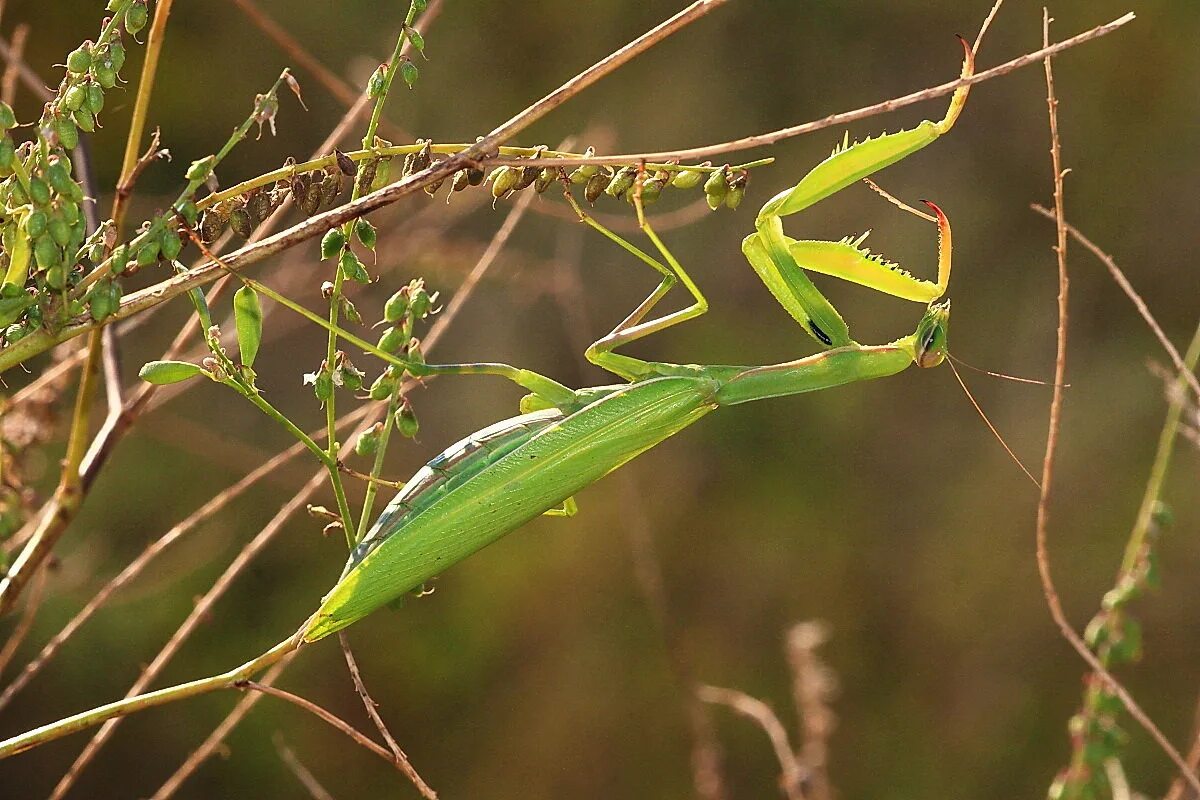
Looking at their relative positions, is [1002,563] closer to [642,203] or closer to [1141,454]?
[1141,454]

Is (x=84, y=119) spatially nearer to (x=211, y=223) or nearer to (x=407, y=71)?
(x=211, y=223)

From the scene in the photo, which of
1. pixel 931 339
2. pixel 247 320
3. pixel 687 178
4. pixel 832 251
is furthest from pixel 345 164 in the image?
pixel 931 339

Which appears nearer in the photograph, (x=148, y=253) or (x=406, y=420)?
(x=148, y=253)

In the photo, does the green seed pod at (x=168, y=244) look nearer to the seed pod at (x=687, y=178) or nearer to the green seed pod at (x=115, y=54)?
the green seed pod at (x=115, y=54)

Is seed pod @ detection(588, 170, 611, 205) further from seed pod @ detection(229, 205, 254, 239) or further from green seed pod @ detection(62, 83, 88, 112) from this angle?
green seed pod @ detection(62, 83, 88, 112)

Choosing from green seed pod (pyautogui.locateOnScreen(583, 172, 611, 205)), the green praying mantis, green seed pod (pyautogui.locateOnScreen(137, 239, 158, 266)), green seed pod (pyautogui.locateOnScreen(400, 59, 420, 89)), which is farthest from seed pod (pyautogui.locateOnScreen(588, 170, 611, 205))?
green seed pod (pyautogui.locateOnScreen(137, 239, 158, 266))

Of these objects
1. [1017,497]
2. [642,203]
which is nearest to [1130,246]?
[1017,497]

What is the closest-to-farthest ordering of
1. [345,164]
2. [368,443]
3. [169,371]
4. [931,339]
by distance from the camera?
[345,164] → [169,371] → [368,443] → [931,339]
